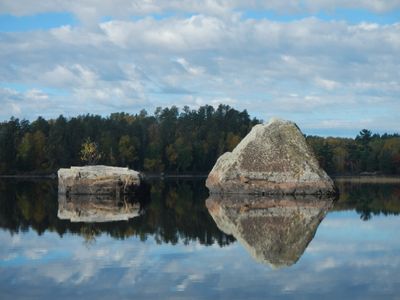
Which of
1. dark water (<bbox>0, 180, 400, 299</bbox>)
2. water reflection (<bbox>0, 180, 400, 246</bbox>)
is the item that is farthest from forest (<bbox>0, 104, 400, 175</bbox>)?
dark water (<bbox>0, 180, 400, 299</bbox>)

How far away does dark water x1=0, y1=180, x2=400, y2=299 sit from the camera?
11.8 metres

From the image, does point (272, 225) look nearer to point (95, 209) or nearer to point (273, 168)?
point (95, 209)

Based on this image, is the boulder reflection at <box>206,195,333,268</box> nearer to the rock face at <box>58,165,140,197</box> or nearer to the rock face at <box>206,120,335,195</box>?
the rock face at <box>206,120,335,195</box>

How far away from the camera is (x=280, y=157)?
41625 mm

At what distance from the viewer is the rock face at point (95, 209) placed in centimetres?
2628

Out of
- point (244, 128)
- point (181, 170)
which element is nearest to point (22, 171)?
point (181, 170)

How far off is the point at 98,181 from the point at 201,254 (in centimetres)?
2680

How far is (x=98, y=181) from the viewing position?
42094 millimetres

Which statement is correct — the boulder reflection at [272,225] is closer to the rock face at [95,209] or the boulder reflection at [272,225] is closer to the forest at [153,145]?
the rock face at [95,209]

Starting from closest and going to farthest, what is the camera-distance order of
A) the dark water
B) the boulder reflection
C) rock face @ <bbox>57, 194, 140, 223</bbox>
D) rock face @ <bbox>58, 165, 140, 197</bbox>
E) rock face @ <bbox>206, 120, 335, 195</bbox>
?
the dark water
the boulder reflection
rock face @ <bbox>57, 194, 140, 223</bbox>
rock face @ <bbox>206, 120, 335, 195</bbox>
rock face @ <bbox>58, 165, 140, 197</bbox>

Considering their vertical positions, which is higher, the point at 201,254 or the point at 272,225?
the point at 272,225

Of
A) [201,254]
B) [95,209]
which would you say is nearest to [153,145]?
[95,209]

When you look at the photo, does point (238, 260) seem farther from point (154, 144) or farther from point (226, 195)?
point (154, 144)

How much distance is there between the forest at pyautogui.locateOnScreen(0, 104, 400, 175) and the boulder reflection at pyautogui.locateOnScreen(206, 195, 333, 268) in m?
62.8
